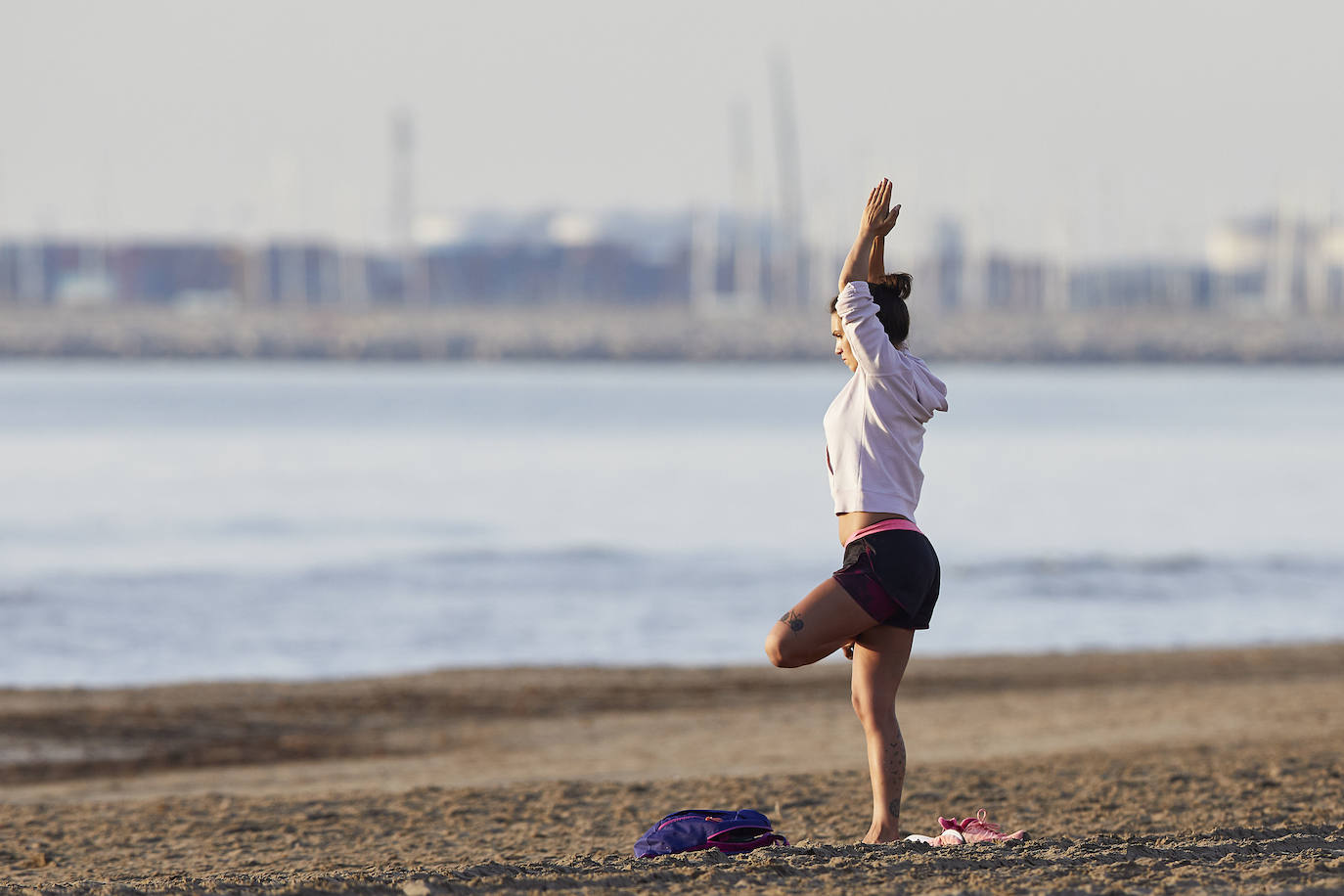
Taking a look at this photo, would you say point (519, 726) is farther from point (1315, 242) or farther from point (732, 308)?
point (1315, 242)

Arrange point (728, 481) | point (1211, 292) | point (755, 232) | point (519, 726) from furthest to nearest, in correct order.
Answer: point (1211, 292) → point (755, 232) → point (728, 481) → point (519, 726)

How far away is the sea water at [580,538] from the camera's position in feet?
54.9

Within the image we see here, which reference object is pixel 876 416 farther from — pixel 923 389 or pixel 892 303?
pixel 892 303

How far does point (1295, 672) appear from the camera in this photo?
1410 cm

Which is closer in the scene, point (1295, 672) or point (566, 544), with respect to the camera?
point (1295, 672)

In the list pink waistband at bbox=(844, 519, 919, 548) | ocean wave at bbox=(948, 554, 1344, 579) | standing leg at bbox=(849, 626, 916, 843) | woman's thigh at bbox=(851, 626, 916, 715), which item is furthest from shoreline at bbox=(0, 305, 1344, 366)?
pink waistband at bbox=(844, 519, 919, 548)

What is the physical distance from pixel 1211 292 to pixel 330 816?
14616cm

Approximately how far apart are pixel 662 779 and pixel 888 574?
398cm

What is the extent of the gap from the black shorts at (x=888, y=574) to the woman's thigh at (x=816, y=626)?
0.04 meters

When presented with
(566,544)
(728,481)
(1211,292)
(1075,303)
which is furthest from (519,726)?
(1211,292)

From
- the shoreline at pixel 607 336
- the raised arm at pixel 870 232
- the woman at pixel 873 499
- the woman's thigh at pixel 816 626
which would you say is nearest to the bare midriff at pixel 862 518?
the woman at pixel 873 499

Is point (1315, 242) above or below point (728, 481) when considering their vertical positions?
above

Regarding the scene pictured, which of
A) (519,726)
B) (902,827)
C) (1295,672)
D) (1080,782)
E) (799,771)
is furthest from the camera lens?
(1295,672)

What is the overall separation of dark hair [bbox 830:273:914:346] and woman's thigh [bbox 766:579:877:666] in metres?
0.82
